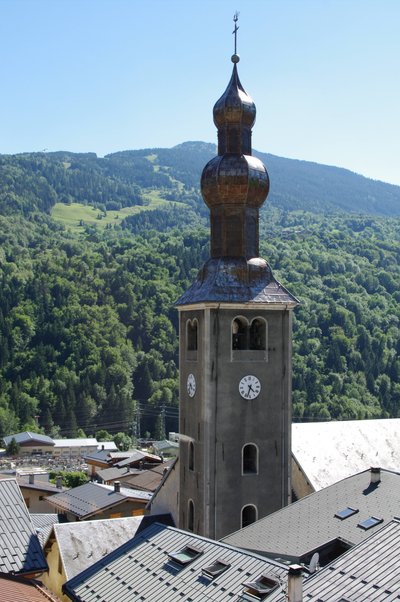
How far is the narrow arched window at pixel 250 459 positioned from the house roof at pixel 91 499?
2114 centimetres

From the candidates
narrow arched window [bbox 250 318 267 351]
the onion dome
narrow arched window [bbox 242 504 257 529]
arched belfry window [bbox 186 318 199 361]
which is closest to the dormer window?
narrow arched window [bbox 242 504 257 529]

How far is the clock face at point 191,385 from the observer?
32356 mm

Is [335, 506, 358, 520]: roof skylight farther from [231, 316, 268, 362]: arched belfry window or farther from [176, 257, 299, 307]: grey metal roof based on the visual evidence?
[176, 257, 299, 307]: grey metal roof

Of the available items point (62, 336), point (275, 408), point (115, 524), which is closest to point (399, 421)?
point (275, 408)

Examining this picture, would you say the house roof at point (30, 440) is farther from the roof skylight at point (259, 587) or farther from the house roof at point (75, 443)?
the roof skylight at point (259, 587)

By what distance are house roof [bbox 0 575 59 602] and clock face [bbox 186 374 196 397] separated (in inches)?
416

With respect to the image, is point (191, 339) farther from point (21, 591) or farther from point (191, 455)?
point (21, 591)

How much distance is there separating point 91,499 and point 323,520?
30636 millimetres

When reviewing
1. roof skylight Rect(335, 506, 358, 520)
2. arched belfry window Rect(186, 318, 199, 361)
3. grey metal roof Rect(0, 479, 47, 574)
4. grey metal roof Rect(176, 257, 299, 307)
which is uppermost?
grey metal roof Rect(176, 257, 299, 307)

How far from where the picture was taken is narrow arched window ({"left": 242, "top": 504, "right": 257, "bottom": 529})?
102ft

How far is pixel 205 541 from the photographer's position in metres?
23.5

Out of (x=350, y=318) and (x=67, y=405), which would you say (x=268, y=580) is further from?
(x=350, y=318)

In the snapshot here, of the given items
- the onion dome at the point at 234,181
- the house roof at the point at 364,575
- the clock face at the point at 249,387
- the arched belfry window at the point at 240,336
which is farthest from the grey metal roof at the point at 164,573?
the onion dome at the point at 234,181

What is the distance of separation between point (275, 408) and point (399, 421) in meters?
8.04
